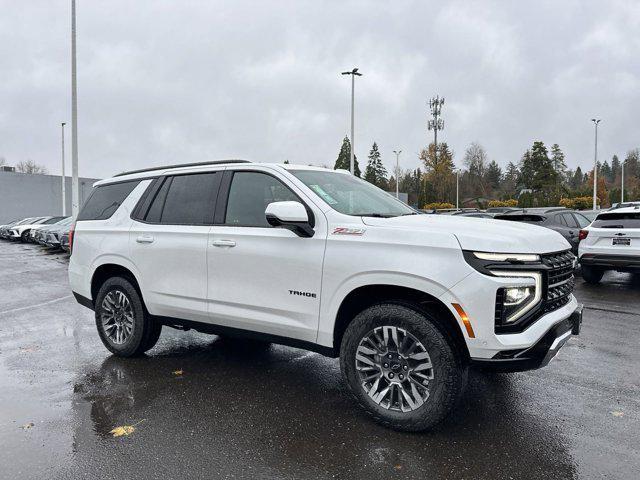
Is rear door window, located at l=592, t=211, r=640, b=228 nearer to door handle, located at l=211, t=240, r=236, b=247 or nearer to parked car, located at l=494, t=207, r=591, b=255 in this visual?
parked car, located at l=494, t=207, r=591, b=255

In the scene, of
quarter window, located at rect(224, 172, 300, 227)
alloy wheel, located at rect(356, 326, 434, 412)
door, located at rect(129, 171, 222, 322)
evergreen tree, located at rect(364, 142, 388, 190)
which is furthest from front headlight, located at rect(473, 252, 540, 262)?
evergreen tree, located at rect(364, 142, 388, 190)

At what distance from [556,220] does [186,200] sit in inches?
423

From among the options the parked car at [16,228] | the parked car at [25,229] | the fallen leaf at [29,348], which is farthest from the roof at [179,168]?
the parked car at [16,228]

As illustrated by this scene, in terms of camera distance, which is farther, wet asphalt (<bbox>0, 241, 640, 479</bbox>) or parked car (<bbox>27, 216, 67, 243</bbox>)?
parked car (<bbox>27, 216, 67, 243</bbox>)

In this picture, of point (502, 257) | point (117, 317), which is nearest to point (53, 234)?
point (117, 317)

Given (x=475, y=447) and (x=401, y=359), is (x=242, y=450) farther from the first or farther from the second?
(x=475, y=447)

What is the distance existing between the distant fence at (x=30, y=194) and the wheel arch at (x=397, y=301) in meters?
44.7

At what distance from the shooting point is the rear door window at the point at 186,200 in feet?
15.7

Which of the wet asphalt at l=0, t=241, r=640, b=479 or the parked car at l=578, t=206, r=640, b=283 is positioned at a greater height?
the parked car at l=578, t=206, r=640, b=283

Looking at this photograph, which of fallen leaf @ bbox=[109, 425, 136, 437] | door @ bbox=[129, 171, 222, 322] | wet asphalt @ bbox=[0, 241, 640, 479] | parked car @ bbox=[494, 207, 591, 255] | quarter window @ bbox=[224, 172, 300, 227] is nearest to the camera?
wet asphalt @ bbox=[0, 241, 640, 479]

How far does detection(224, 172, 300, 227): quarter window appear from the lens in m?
4.36

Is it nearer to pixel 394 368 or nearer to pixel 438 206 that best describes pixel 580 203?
pixel 438 206

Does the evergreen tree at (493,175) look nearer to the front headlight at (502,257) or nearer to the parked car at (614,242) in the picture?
the parked car at (614,242)

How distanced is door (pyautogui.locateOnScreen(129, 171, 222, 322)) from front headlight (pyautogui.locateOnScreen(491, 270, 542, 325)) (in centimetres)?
256
